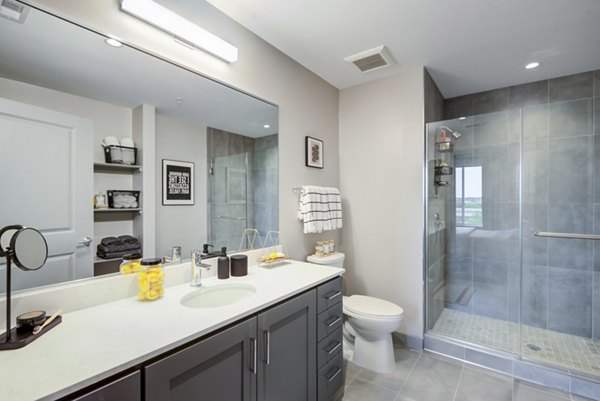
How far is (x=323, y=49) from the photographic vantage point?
6.98ft

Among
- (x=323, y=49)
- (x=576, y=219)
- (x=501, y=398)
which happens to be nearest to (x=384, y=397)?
(x=501, y=398)

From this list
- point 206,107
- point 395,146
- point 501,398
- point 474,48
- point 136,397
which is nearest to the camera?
point 136,397

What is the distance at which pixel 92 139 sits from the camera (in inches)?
A: 46.3

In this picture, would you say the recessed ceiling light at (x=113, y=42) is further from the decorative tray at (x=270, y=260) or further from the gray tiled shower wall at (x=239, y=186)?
the decorative tray at (x=270, y=260)

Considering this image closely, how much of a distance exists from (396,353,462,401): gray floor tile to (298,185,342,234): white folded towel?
1.25 metres

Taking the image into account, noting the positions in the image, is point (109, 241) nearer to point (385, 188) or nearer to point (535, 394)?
point (385, 188)

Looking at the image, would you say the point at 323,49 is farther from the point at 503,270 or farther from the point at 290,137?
the point at 503,270

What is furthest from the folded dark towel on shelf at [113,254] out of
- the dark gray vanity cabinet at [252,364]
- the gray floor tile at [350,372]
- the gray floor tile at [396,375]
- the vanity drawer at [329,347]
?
the gray floor tile at [396,375]

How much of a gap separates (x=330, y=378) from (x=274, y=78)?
2064 millimetres

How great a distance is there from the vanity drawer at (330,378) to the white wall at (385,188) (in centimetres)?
102

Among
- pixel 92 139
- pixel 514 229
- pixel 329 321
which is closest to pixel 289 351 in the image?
pixel 329 321

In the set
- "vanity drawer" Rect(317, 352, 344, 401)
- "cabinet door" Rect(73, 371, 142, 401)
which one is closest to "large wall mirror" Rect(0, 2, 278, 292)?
"cabinet door" Rect(73, 371, 142, 401)

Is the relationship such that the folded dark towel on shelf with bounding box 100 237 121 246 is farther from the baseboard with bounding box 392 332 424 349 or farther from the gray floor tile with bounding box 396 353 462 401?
the baseboard with bounding box 392 332 424 349

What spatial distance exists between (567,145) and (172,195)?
3257 mm
